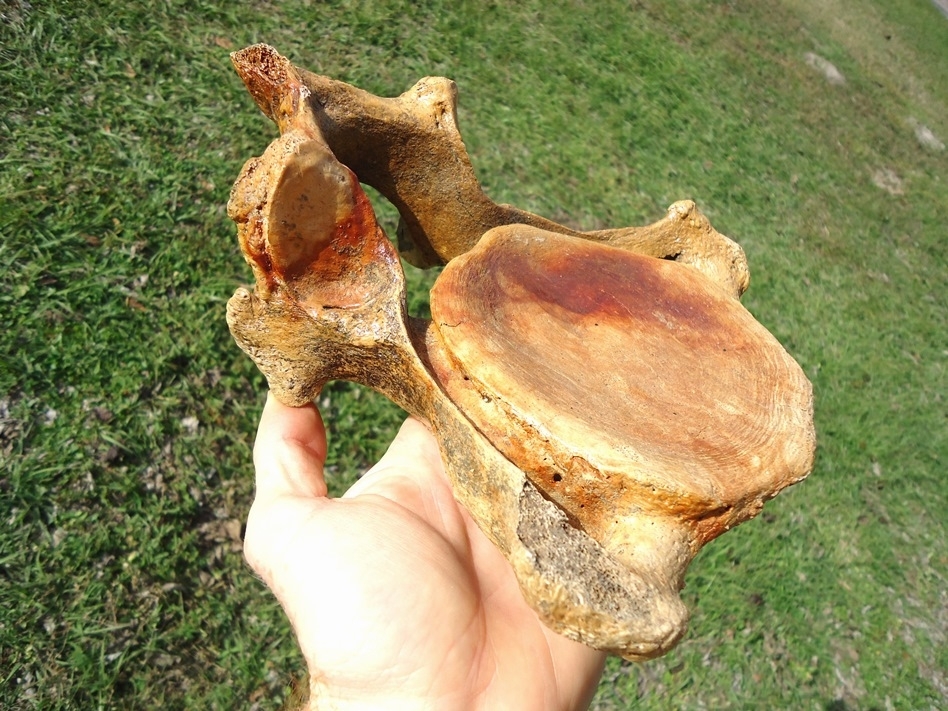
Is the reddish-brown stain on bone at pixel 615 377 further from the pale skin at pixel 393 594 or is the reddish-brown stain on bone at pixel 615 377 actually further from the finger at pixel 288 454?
the finger at pixel 288 454

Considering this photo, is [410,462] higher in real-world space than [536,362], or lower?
lower

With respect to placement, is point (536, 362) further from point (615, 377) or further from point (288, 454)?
point (288, 454)

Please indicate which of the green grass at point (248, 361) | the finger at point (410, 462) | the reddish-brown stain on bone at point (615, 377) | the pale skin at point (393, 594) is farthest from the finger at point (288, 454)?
the green grass at point (248, 361)

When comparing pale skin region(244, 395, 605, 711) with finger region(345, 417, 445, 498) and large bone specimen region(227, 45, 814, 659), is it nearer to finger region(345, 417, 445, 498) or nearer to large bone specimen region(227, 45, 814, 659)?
finger region(345, 417, 445, 498)

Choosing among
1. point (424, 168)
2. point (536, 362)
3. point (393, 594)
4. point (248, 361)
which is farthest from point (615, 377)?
point (248, 361)

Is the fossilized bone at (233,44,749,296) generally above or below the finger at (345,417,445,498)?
above

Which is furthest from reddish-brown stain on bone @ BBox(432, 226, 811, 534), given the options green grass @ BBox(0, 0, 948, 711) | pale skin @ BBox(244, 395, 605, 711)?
green grass @ BBox(0, 0, 948, 711)
